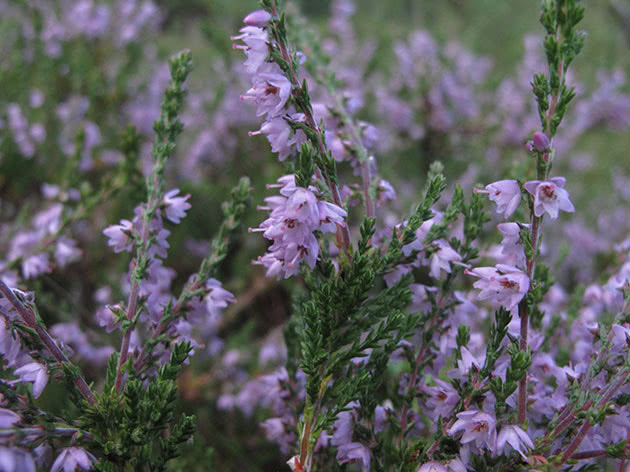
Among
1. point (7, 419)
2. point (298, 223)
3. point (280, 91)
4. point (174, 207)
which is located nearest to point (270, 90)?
point (280, 91)

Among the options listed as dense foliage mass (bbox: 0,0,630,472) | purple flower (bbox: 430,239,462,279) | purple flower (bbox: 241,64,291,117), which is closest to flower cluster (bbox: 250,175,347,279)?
dense foliage mass (bbox: 0,0,630,472)

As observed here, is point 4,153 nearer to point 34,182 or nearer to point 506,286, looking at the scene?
point 34,182

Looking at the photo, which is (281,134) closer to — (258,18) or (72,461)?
(258,18)

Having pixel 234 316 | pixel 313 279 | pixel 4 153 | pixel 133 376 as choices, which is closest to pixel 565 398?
pixel 313 279

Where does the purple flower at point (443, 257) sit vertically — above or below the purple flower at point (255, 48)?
below

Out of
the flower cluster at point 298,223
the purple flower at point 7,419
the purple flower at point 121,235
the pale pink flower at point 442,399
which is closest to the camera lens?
the purple flower at point 7,419

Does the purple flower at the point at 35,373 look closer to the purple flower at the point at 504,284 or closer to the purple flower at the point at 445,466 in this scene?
the purple flower at the point at 445,466

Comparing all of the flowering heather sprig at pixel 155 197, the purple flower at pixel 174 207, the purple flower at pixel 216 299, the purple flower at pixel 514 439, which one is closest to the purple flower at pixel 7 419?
the flowering heather sprig at pixel 155 197
